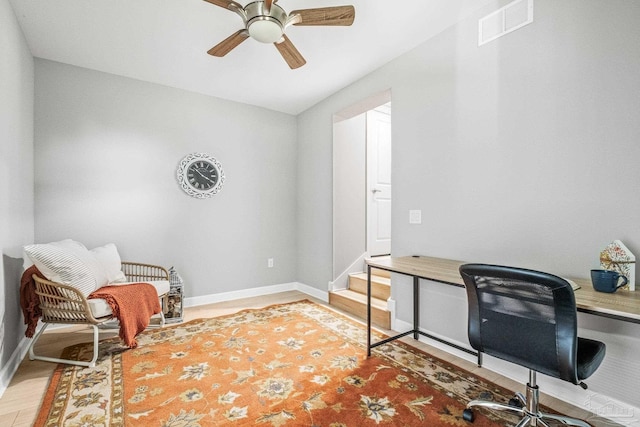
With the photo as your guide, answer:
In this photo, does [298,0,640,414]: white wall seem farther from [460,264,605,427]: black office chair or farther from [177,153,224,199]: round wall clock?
[177,153,224,199]: round wall clock

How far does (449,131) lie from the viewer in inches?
97.0

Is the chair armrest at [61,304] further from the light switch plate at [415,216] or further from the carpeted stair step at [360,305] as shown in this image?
the light switch plate at [415,216]

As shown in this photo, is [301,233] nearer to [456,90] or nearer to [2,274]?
[456,90]

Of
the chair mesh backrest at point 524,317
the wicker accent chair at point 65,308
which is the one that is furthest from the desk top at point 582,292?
the wicker accent chair at point 65,308

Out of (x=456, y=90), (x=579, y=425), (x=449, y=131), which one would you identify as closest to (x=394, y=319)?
(x=579, y=425)

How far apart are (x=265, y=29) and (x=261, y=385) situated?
2279mm

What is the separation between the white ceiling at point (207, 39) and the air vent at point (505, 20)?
16cm

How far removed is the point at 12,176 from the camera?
2.19 m

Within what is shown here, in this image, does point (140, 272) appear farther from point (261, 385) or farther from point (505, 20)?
point (505, 20)

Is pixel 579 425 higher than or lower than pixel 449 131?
lower

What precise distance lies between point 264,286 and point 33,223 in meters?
2.53

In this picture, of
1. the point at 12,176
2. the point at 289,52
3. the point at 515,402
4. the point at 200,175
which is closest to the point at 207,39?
the point at 289,52

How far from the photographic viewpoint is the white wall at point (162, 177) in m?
2.97

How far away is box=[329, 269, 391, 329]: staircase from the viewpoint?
302 cm
